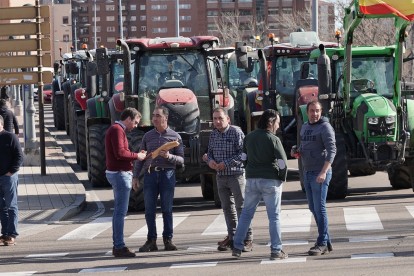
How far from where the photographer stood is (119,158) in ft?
34.1

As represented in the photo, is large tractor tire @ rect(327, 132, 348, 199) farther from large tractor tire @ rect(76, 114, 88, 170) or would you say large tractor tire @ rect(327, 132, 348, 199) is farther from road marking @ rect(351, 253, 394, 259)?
large tractor tire @ rect(76, 114, 88, 170)

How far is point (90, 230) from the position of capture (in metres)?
13.0

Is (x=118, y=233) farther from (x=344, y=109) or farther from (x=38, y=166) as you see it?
(x=38, y=166)

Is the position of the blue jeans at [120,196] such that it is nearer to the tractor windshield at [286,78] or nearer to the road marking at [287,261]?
the road marking at [287,261]

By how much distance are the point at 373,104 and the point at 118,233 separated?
6447 millimetres

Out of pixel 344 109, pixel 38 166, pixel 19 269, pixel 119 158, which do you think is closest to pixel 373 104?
pixel 344 109

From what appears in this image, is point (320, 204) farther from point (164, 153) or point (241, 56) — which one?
point (241, 56)

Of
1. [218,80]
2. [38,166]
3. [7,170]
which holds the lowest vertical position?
[38,166]

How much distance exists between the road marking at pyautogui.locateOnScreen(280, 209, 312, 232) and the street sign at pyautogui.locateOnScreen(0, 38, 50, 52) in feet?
28.0

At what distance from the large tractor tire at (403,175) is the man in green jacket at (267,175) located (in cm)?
667

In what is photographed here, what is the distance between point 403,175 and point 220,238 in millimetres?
6034

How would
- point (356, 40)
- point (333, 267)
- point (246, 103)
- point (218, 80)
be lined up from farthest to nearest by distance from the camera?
point (356, 40), point (246, 103), point (218, 80), point (333, 267)

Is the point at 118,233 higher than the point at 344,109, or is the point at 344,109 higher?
the point at 344,109

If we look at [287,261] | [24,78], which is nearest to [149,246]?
[287,261]
